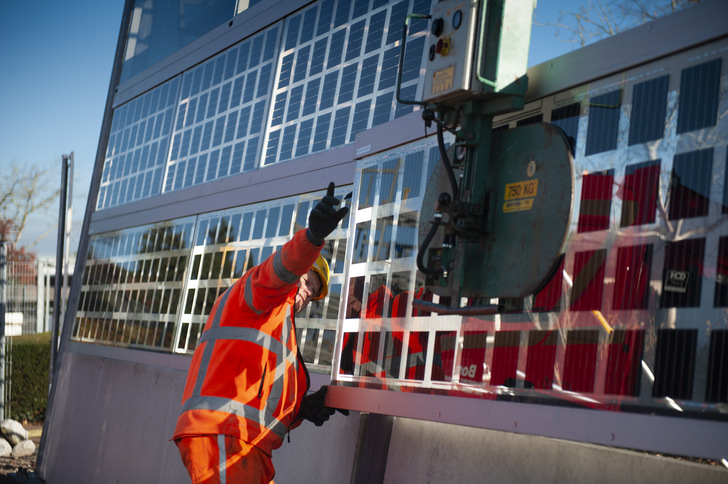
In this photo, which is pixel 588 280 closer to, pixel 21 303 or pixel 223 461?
pixel 223 461

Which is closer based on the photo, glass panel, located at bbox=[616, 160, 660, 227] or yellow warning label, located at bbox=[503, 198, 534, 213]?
glass panel, located at bbox=[616, 160, 660, 227]

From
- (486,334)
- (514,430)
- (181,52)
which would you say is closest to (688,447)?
(514,430)

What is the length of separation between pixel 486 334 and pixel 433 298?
0.42 meters

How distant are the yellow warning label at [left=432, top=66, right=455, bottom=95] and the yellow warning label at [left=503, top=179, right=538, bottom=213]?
0.48 meters

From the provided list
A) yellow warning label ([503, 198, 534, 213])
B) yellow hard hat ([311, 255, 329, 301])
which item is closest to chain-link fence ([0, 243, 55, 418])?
yellow hard hat ([311, 255, 329, 301])

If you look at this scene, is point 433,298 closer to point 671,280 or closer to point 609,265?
point 609,265

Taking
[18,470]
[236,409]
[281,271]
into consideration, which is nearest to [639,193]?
[281,271]

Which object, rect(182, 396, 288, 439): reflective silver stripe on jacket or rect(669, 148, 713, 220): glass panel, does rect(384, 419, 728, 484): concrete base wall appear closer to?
rect(182, 396, 288, 439): reflective silver stripe on jacket

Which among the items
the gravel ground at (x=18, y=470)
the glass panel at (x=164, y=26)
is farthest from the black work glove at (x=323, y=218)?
the gravel ground at (x=18, y=470)

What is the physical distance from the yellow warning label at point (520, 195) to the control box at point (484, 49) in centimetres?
39

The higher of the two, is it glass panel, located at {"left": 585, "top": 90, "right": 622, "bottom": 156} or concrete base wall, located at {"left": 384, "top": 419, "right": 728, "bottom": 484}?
glass panel, located at {"left": 585, "top": 90, "right": 622, "bottom": 156}

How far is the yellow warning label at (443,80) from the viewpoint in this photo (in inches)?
132

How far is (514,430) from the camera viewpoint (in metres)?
3.20

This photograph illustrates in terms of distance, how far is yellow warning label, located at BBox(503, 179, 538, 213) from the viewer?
3.21 metres
